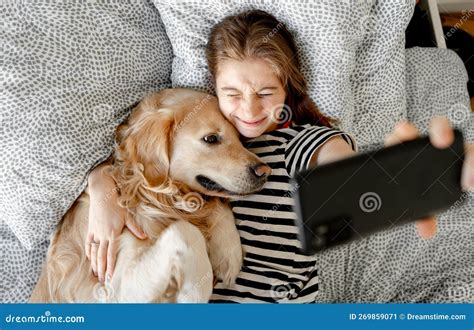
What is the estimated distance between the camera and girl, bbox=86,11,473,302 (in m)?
1.06

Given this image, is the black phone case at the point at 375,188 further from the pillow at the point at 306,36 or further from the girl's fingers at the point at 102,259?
the girl's fingers at the point at 102,259

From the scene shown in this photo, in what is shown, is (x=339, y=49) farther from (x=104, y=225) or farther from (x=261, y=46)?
(x=104, y=225)

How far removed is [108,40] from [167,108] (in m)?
0.23

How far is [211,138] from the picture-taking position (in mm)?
1109

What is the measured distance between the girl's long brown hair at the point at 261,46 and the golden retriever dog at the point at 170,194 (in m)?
0.12

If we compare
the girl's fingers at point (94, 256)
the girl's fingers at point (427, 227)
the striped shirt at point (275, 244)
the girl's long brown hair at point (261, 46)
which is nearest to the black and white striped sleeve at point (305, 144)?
the striped shirt at point (275, 244)

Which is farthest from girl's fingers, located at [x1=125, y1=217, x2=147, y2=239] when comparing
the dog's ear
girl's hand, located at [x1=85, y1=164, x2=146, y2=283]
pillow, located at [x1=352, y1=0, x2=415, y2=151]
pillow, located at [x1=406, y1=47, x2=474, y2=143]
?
pillow, located at [x1=406, y1=47, x2=474, y2=143]

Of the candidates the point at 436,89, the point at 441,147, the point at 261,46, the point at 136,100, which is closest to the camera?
the point at 441,147

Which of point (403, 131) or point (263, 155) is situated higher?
point (403, 131)

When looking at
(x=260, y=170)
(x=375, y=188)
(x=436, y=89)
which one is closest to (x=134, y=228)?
(x=260, y=170)

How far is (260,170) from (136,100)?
38 cm

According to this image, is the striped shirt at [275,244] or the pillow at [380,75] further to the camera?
the pillow at [380,75]

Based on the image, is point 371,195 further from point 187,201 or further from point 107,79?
point 107,79

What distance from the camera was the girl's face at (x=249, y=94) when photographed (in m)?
1.06
